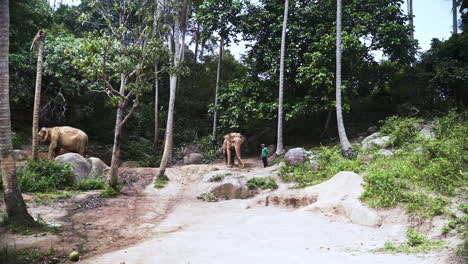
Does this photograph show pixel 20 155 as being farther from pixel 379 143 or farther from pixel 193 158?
pixel 379 143

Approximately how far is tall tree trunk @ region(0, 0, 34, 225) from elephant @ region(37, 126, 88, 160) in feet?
23.6

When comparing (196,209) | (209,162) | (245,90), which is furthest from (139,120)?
(196,209)

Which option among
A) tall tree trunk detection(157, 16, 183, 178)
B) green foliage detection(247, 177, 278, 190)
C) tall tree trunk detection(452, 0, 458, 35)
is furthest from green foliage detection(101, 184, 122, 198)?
tall tree trunk detection(452, 0, 458, 35)

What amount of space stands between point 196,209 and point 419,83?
1378 centimetres

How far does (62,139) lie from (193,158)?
6.87m

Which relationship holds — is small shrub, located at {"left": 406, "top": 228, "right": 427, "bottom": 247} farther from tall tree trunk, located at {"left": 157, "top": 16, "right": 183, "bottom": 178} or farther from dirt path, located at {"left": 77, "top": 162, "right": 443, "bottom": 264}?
tall tree trunk, located at {"left": 157, "top": 16, "right": 183, "bottom": 178}

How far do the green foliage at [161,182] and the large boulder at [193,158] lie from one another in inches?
Answer: 192

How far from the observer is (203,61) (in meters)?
24.3

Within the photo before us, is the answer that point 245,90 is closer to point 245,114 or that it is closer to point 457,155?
point 245,114

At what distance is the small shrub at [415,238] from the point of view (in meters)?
4.83

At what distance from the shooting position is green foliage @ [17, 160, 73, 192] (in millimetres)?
8539

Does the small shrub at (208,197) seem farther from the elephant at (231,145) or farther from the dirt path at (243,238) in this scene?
→ the elephant at (231,145)

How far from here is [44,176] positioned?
9125 millimetres

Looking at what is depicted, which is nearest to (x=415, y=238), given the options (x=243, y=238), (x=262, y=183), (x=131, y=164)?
(x=243, y=238)
